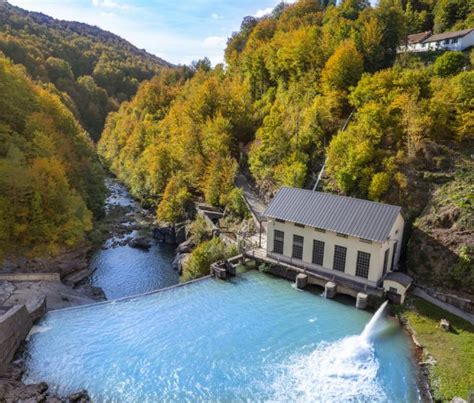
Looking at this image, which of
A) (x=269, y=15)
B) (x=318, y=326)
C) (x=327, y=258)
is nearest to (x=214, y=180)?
(x=327, y=258)

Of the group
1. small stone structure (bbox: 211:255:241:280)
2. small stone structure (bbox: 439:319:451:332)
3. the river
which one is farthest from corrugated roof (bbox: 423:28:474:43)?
the river

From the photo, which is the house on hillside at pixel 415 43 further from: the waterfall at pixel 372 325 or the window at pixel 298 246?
the waterfall at pixel 372 325

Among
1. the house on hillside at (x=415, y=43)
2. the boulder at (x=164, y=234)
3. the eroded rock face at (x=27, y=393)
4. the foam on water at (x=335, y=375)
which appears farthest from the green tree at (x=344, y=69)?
the eroded rock face at (x=27, y=393)

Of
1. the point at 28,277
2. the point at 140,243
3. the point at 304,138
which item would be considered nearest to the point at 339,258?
the point at 304,138

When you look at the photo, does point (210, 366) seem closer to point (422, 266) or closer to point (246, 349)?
point (246, 349)

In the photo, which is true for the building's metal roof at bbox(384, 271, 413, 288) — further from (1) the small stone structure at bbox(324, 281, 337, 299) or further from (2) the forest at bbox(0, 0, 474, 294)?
(1) the small stone structure at bbox(324, 281, 337, 299)

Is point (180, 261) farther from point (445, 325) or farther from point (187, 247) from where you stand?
point (445, 325)
